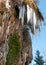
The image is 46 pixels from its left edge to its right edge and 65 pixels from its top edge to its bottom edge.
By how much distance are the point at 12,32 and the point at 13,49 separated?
0.70m

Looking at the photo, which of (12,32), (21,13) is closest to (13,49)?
(12,32)

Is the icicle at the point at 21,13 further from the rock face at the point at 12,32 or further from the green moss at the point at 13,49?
the green moss at the point at 13,49

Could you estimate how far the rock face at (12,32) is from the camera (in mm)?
10516

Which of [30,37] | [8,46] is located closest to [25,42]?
[30,37]

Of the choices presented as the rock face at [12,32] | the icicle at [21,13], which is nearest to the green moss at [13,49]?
the rock face at [12,32]

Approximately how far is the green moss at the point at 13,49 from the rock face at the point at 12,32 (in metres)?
0.17

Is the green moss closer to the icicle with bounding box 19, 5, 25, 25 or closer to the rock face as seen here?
the rock face

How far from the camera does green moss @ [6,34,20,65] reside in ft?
34.9

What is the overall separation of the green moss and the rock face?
17cm

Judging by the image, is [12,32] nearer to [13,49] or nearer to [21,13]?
[13,49]

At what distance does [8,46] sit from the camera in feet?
35.0

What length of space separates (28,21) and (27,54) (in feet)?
5.32

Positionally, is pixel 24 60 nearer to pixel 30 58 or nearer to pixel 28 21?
pixel 30 58

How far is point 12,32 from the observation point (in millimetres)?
10969
